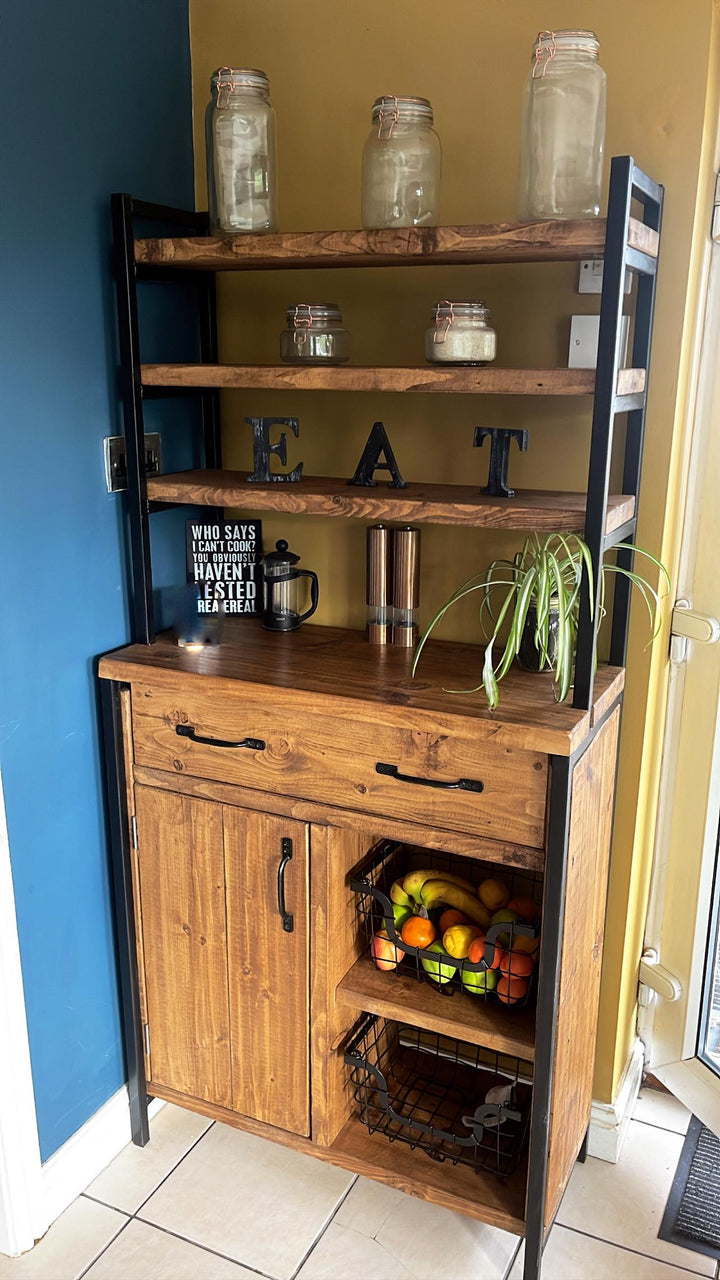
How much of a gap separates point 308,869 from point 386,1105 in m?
0.51

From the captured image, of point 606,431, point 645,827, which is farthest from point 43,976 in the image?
point 606,431

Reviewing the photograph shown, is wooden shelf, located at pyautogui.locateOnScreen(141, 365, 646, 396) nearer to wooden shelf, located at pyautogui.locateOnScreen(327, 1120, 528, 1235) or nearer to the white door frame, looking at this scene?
the white door frame

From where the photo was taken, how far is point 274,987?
74.9 inches

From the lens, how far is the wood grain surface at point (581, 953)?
1.69 m

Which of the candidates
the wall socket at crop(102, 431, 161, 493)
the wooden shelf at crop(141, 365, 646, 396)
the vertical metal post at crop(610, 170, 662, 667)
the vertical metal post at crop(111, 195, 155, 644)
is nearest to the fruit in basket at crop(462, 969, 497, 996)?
the vertical metal post at crop(610, 170, 662, 667)

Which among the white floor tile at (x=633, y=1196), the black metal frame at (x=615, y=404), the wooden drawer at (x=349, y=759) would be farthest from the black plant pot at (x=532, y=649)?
the white floor tile at (x=633, y=1196)

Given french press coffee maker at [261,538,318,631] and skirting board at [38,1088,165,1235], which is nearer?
skirting board at [38,1088,165,1235]

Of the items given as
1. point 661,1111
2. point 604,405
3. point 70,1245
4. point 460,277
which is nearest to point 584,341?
point 460,277

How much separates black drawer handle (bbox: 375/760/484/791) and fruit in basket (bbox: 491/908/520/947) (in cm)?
28

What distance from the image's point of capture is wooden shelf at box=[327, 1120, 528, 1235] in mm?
1802

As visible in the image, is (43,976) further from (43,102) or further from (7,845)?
(43,102)

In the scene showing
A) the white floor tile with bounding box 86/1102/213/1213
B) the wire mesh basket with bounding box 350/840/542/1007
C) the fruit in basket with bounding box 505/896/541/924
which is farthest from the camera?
the white floor tile with bounding box 86/1102/213/1213

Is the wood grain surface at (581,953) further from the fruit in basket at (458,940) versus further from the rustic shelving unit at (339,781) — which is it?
the fruit in basket at (458,940)

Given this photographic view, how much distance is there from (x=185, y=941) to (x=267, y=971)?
0.62 ft
